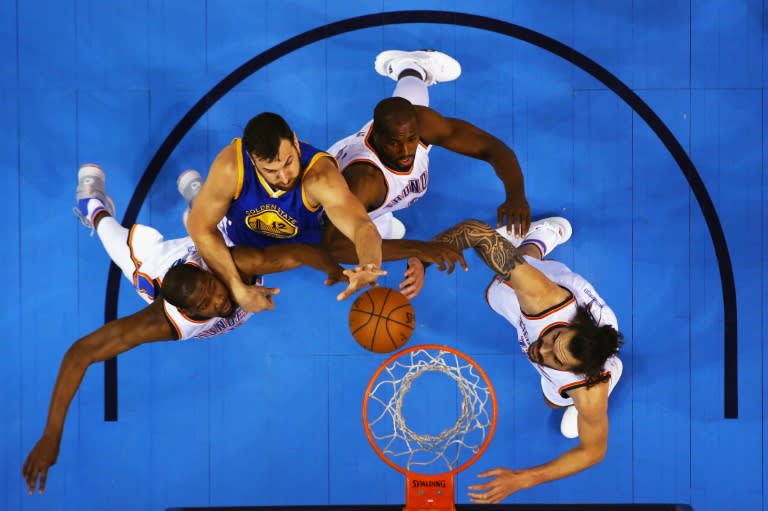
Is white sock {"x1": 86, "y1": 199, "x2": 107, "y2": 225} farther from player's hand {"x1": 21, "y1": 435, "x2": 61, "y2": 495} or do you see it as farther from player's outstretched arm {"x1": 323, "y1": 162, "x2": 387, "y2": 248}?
player's outstretched arm {"x1": 323, "y1": 162, "x2": 387, "y2": 248}

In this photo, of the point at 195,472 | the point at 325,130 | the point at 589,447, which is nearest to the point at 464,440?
the point at 589,447

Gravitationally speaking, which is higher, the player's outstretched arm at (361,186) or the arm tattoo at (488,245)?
the player's outstretched arm at (361,186)

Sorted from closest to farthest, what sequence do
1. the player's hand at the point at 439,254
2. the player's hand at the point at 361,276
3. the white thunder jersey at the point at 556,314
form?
the player's hand at the point at 361,276 < the player's hand at the point at 439,254 < the white thunder jersey at the point at 556,314

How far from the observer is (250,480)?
172 inches

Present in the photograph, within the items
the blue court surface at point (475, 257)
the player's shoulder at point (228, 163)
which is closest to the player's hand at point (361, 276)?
the player's shoulder at point (228, 163)

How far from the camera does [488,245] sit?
3277 millimetres

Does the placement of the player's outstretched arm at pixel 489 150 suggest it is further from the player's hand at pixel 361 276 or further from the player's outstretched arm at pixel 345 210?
the player's hand at pixel 361 276

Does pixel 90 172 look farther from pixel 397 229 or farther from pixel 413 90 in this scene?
pixel 413 90

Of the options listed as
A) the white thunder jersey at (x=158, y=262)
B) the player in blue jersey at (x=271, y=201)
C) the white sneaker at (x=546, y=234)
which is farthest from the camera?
the white sneaker at (x=546, y=234)

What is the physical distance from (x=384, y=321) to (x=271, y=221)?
2.49 ft

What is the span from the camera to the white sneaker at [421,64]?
13.4 ft

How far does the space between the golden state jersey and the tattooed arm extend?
71cm

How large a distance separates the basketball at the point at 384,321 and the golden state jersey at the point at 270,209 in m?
0.52

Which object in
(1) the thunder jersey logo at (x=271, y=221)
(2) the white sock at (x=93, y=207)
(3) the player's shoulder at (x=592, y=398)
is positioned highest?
(2) the white sock at (x=93, y=207)
